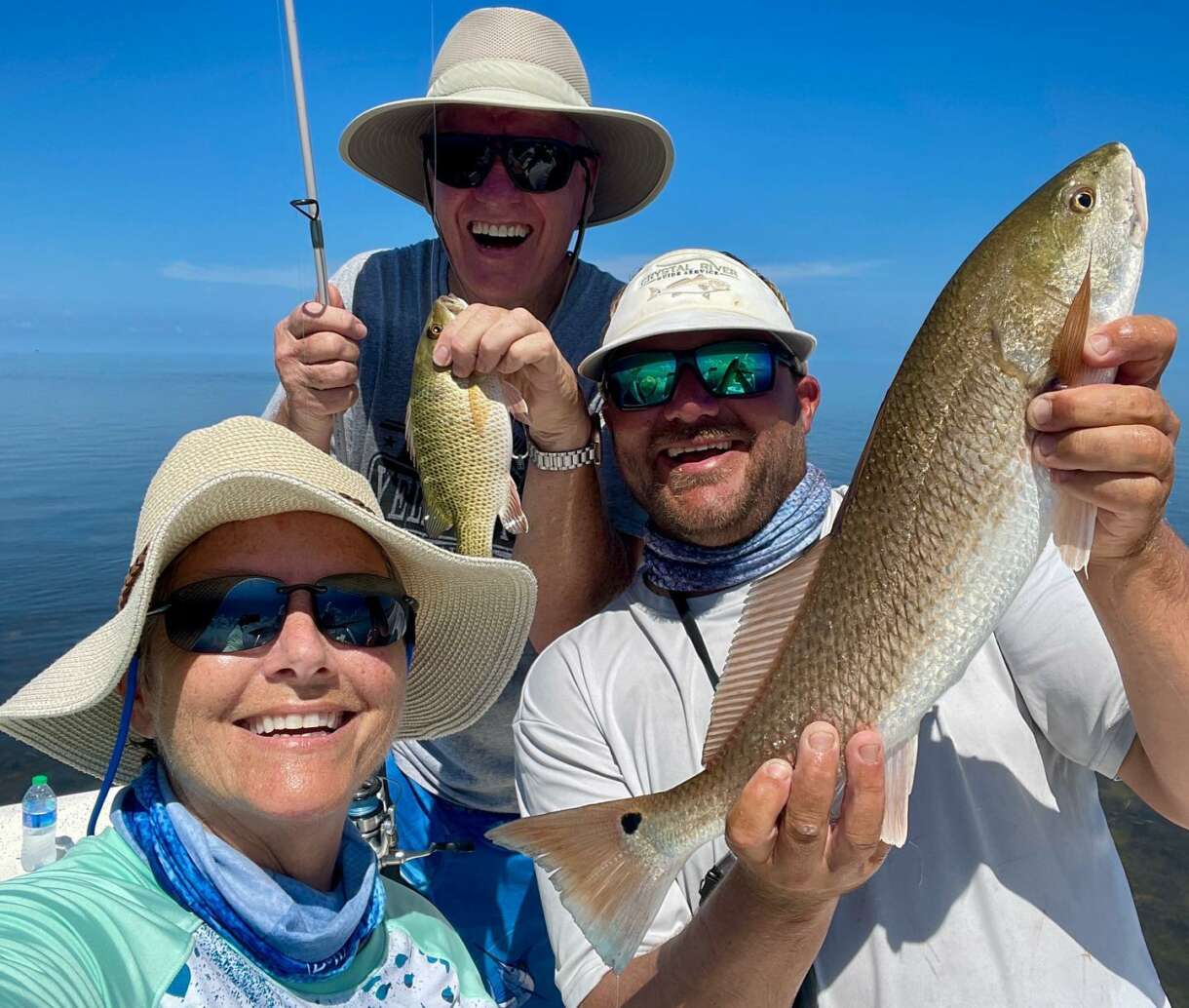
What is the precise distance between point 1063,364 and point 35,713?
248 cm

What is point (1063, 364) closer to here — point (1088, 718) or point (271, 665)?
point (1088, 718)

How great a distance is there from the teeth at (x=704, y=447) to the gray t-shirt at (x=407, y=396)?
2.45ft

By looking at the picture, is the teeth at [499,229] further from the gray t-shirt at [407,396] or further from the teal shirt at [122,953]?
the teal shirt at [122,953]

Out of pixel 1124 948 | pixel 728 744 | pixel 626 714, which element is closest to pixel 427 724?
pixel 626 714

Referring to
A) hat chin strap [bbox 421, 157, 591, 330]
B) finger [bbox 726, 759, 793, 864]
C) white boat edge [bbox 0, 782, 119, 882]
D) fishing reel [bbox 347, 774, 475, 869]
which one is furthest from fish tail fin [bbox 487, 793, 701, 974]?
white boat edge [bbox 0, 782, 119, 882]

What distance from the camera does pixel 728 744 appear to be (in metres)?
2.23

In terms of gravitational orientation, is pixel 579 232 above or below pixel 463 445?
above

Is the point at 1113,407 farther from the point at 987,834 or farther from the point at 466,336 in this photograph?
the point at 466,336

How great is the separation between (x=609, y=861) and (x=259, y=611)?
1.06 meters

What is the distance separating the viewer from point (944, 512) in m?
2.10

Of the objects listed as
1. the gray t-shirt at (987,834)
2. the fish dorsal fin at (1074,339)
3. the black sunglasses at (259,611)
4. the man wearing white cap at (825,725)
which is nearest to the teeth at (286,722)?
the black sunglasses at (259,611)

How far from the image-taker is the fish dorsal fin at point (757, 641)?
2.30m

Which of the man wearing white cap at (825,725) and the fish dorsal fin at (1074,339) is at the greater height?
the fish dorsal fin at (1074,339)

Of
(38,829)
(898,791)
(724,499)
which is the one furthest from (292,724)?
(38,829)
